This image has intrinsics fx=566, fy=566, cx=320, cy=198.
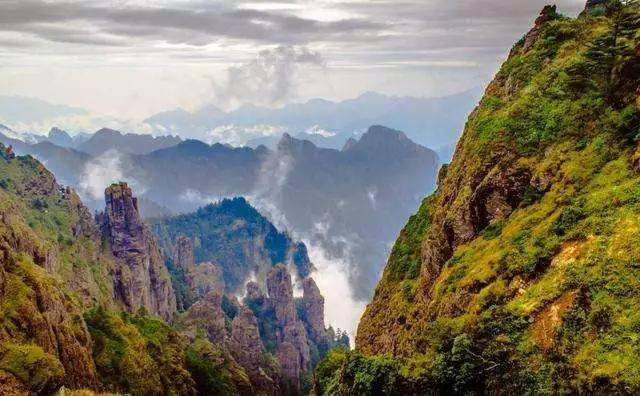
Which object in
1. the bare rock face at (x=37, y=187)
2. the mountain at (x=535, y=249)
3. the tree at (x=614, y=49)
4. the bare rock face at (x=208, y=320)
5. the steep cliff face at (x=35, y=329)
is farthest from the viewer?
the bare rock face at (x=37, y=187)

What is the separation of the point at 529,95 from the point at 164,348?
226ft

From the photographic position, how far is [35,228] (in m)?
153

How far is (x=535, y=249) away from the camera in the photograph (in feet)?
121

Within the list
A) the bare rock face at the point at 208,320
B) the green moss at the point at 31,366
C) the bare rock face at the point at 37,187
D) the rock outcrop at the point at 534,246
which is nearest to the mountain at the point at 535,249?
the rock outcrop at the point at 534,246

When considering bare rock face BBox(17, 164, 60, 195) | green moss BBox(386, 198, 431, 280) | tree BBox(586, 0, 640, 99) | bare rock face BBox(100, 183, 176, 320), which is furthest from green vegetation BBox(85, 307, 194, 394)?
bare rock face BBox(17, 164, 60, 195)

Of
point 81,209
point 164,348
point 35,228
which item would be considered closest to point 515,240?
point 164,348

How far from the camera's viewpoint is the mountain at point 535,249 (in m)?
28.6

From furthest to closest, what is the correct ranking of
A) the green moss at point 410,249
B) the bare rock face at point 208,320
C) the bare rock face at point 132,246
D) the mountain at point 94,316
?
the bare rock face at point 208,320 < the bare rock face at point 132,246 < the green moss at point 410,249 < the mountain at point 94,316

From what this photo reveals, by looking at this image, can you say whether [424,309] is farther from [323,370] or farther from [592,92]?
[323,370]

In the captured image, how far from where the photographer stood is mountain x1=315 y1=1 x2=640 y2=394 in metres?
28.6

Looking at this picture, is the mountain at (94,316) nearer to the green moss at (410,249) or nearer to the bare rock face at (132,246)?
the bare rock face at (132,246)

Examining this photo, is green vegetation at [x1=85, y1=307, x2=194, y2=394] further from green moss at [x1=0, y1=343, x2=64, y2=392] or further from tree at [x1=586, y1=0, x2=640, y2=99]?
tree at [x1=586, y1=0, x2=640, y2=99]

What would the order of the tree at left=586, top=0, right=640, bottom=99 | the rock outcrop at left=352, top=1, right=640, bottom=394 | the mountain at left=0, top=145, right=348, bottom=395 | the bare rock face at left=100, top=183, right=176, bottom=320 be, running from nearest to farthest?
1. the rock outcrop at left=352, top=1, right=640, bottom=394
2. the tree at left=586, top=0, right=640, bottom=99
3. the mountain at left=0, top=145, right=348, bottom=395
4. the bare rock face at left=100, top=183, right=176, bottom=320

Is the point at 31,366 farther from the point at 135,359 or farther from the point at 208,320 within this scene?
the point at 208,320
